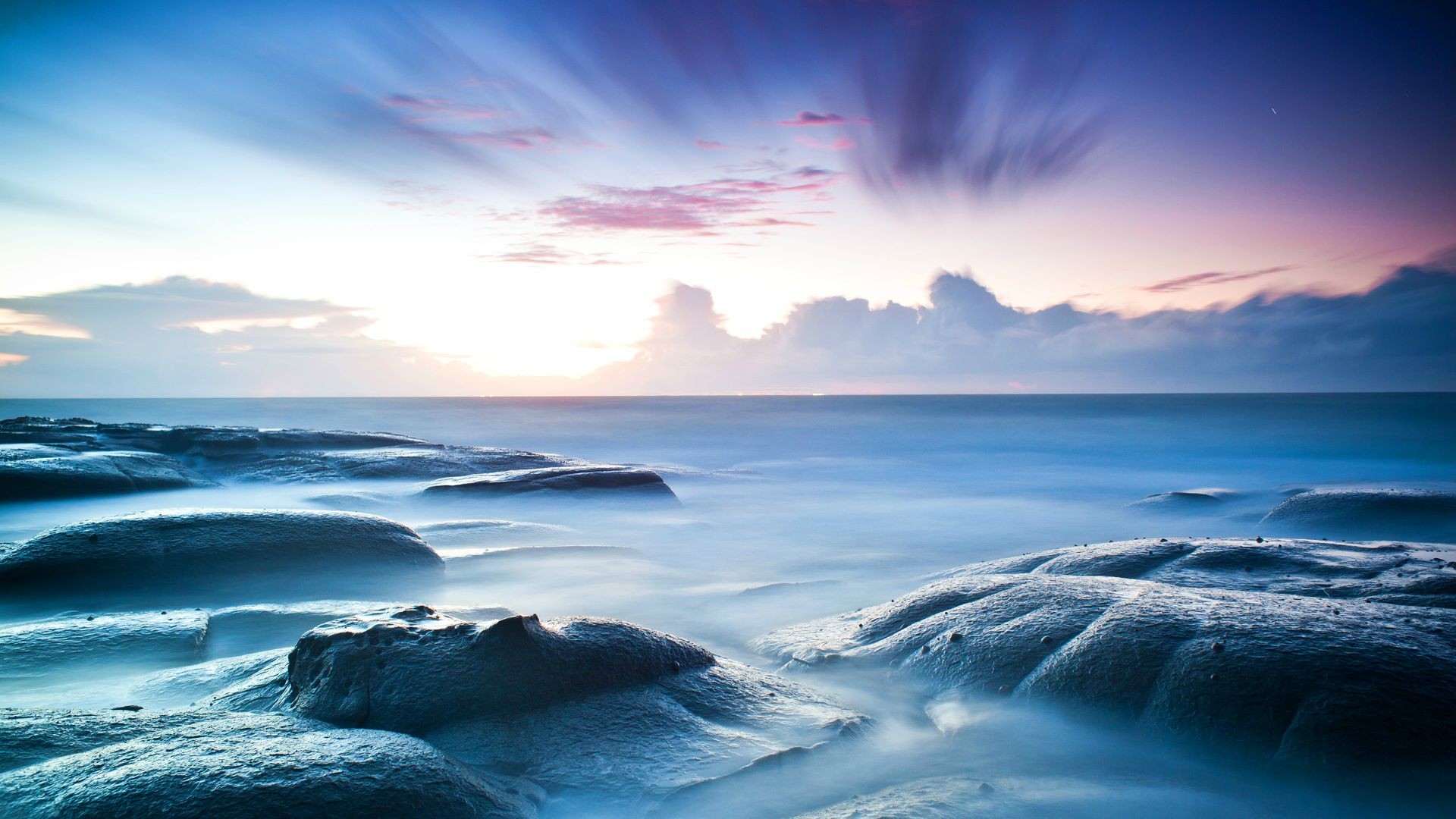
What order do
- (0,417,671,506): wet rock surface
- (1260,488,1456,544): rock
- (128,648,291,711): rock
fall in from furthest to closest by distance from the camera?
(0,417,671,506): wet rock surface, (1260,488,1456,544): rock, (128,648,291,711): rock

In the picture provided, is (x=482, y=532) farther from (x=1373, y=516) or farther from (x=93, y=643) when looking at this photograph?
(x=1373, y=516)

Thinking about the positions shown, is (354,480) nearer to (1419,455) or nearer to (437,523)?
(437,523)

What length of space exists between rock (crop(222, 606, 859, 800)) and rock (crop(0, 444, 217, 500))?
1190 cm

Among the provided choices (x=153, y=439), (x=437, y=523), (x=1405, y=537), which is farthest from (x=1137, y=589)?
(x=153, y=439)

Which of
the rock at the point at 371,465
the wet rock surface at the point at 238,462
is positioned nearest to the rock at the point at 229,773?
the wet rock surface at the point at 238,462

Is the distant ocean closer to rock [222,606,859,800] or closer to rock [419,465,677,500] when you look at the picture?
rock [419,465,677,500]

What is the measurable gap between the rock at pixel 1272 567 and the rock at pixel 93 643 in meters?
6.33

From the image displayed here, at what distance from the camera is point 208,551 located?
714 centimetres

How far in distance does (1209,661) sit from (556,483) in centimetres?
1218

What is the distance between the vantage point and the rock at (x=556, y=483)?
46.3 feet

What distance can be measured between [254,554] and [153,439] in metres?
14.1

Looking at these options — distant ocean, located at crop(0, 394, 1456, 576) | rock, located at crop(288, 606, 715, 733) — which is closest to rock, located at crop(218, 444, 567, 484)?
distant ocean, located at crop(0, 394, 1456, 576)

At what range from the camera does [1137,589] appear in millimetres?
5062

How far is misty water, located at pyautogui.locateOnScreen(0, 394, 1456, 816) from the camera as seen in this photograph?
3525 millimetres
